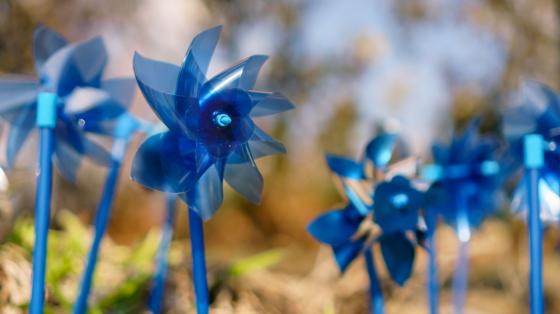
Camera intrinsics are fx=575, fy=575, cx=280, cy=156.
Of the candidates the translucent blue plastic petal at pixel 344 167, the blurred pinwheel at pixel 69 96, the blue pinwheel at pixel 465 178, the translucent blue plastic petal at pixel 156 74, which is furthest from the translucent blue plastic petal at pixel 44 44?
the blue pinwheel at pixel 465 178

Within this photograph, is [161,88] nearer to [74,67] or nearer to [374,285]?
[74,67]

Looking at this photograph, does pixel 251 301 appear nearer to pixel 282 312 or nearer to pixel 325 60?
pixel 282 312

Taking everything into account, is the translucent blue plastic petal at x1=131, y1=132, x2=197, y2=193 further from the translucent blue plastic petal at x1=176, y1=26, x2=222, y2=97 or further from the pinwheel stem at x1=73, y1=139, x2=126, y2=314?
the pinwheel stem at x1=73, y1=139, x2=126, y2=314

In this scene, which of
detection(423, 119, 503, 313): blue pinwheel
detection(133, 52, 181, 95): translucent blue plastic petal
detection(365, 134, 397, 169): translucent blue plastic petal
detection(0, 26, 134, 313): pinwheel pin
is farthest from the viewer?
detection(423, 119, 503, 313): blue pinwheel

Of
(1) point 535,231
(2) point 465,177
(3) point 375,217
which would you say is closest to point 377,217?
(3) point 375,217

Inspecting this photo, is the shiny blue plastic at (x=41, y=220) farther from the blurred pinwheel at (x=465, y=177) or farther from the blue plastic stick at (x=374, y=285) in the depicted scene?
the blurred pinwheel at (x=465, y=177)

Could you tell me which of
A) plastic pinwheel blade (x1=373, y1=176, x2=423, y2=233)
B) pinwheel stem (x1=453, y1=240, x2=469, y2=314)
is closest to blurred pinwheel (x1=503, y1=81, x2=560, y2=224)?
plastic pinwheel blade (x1=373, y1=176, x2=423, y2=233)

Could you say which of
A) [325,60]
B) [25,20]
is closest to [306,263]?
[25,20]
